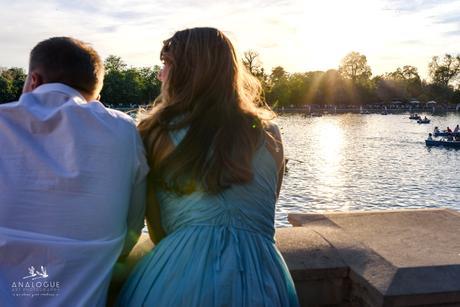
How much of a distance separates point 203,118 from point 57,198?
52 cm

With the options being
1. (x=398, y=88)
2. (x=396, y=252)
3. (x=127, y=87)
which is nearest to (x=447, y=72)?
(x=398, y=88)

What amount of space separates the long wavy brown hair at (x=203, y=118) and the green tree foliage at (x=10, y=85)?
77.5 meters

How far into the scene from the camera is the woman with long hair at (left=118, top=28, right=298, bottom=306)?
4.67ft

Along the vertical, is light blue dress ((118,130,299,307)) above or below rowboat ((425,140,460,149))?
above

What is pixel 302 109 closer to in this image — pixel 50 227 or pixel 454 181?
pixel 454 181

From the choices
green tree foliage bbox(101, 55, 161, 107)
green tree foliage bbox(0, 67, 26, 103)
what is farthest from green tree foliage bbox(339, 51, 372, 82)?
green tree foliage bbox(0, 67, 26, 103)

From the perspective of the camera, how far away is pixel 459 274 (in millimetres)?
1898

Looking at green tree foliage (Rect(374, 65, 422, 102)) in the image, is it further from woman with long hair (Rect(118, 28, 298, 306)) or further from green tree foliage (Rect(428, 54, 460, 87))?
woman with long hair (Rect(118, 28, 298, 306))

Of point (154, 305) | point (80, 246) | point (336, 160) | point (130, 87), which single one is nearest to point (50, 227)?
point (80, 246)

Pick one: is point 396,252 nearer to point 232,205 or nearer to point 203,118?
point 232,205

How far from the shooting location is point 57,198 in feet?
4.22

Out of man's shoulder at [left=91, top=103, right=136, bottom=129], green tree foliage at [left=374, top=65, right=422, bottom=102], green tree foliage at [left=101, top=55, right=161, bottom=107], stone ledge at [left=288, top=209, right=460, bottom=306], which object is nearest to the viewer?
man's shoulder at [left=91, top=103, right=136, bottom=129]

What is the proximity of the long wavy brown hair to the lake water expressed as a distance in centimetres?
1054

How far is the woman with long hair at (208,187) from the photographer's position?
1424 millimetres
